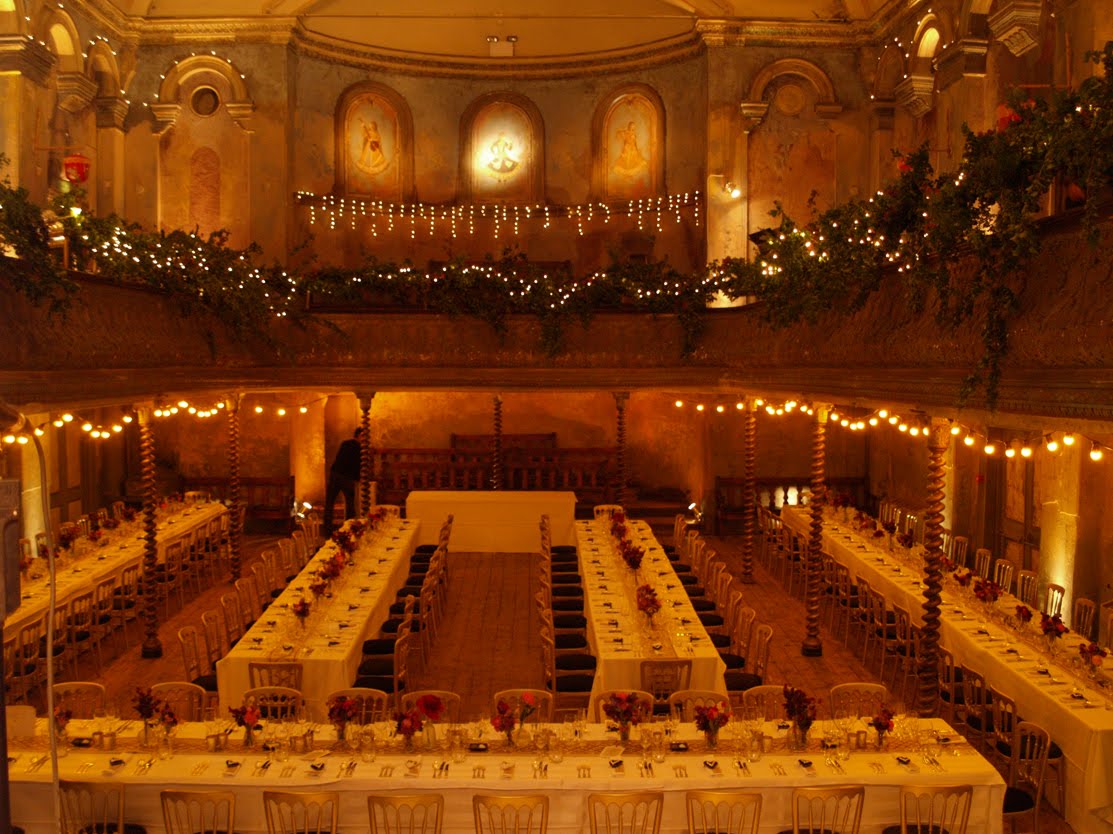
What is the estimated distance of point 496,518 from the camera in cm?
2155

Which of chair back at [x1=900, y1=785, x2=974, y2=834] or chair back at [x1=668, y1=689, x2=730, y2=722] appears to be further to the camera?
chair back at [x1=668, y1=689, x2=730, y2=722]

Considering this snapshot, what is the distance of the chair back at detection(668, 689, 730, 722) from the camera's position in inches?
374

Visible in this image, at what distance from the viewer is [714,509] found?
78.6 feet

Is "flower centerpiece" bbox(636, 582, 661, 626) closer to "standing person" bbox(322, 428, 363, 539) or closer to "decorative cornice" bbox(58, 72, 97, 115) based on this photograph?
"standing person" bbox(322, 428, 363, 539)

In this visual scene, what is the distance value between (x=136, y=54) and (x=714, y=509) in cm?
1635

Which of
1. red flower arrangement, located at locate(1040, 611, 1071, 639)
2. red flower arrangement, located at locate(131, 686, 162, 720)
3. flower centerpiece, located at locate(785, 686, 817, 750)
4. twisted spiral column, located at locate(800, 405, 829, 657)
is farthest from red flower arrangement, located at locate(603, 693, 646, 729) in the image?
twisted spiral column, located at locate(800, 405, 829, 657)

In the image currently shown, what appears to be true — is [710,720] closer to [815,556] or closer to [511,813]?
[511,813]

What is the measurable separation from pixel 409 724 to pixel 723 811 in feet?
8.40

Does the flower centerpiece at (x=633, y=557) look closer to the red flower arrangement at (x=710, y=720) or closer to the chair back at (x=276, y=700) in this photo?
the chair back at (x=276, y=700)

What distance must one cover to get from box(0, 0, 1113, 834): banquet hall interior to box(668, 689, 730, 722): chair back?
0.07 meters

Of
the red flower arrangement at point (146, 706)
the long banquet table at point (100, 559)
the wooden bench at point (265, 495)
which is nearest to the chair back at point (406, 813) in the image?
the red flower arrangement at point (146, 706)

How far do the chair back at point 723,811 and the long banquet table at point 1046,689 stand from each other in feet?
10.5

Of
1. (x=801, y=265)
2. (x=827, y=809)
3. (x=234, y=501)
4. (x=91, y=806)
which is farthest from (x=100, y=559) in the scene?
(x=827, y=809)

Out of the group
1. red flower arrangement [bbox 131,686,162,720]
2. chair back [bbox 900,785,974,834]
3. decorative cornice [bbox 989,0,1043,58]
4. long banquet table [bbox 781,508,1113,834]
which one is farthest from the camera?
decorative cornice [bbox 989,0,1043,58]
